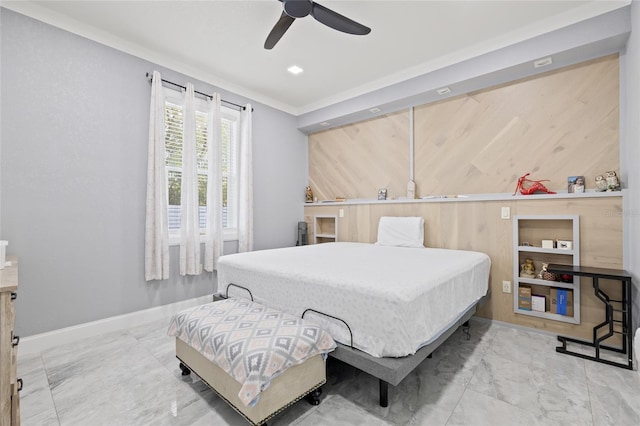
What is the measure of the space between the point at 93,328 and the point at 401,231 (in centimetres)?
324

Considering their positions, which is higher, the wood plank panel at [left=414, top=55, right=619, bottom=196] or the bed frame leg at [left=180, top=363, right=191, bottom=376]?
the wood plank panel at [left=414, top=55, right=619, bottom=196]

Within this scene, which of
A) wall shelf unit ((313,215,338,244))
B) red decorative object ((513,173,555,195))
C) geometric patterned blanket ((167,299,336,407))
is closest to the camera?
geometric patterned blanket ((167,299,336,407))

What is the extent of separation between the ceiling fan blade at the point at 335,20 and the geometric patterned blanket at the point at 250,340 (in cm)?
212

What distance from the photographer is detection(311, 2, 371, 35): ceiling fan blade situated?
6.69 ft

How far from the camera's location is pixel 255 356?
135 cm

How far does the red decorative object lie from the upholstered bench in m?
2.41

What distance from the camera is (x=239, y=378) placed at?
133 centimetres

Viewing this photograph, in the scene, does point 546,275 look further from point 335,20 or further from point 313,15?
point 313,15

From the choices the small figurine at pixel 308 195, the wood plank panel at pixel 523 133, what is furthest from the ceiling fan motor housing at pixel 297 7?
the small figurine at pixel 308 195

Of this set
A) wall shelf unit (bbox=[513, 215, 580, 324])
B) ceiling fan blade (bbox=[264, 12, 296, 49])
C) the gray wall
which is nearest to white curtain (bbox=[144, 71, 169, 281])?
the gray wall

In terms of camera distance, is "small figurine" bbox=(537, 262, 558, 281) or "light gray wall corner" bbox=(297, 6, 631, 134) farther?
"small figurine" bbox=(537, 262, 558, 281)

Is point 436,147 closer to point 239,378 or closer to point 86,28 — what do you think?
point 239,378

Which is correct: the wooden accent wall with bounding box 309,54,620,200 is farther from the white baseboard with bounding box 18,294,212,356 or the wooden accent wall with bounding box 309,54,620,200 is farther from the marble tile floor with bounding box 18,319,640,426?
the white baseboard with bounding box 18,294,212,356

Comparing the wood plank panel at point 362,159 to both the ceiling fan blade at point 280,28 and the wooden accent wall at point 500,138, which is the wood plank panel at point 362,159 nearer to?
the wooden accent wall at point 500,138
